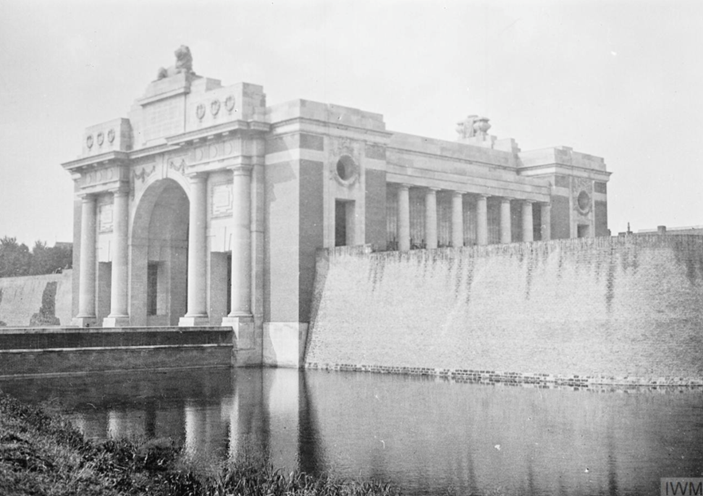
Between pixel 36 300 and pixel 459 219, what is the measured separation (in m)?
33.1

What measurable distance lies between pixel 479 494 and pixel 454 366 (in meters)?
21.0

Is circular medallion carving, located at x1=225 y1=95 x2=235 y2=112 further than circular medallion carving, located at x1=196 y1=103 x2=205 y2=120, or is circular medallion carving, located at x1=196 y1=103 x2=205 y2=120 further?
circular medallion carving, located at x1=196 y1=103 x2=205 y2=120

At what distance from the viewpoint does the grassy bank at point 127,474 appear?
39.0 feet

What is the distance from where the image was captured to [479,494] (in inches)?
538

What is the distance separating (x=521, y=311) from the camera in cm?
3259

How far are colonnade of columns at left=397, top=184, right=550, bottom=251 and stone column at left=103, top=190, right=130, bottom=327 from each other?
15.6 m

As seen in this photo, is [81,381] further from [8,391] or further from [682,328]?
[682,328]

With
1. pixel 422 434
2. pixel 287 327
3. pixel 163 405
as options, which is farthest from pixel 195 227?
pixel 422 434

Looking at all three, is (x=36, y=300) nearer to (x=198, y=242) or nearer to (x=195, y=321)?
(x=198, y=242)

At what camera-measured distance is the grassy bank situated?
39.0 feet

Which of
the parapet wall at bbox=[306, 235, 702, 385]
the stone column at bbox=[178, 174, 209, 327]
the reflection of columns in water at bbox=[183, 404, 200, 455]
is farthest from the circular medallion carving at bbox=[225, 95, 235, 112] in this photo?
the reflection of columns in water at bbox=[183, 404, 200, 455]

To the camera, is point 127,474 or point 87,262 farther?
point 87,262

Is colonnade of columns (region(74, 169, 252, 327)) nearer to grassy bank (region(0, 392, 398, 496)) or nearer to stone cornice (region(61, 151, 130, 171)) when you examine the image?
stone cornice (region(61, 151, 130, 171))

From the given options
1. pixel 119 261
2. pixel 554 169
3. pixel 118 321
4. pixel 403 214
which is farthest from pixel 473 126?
pixel 118 321
